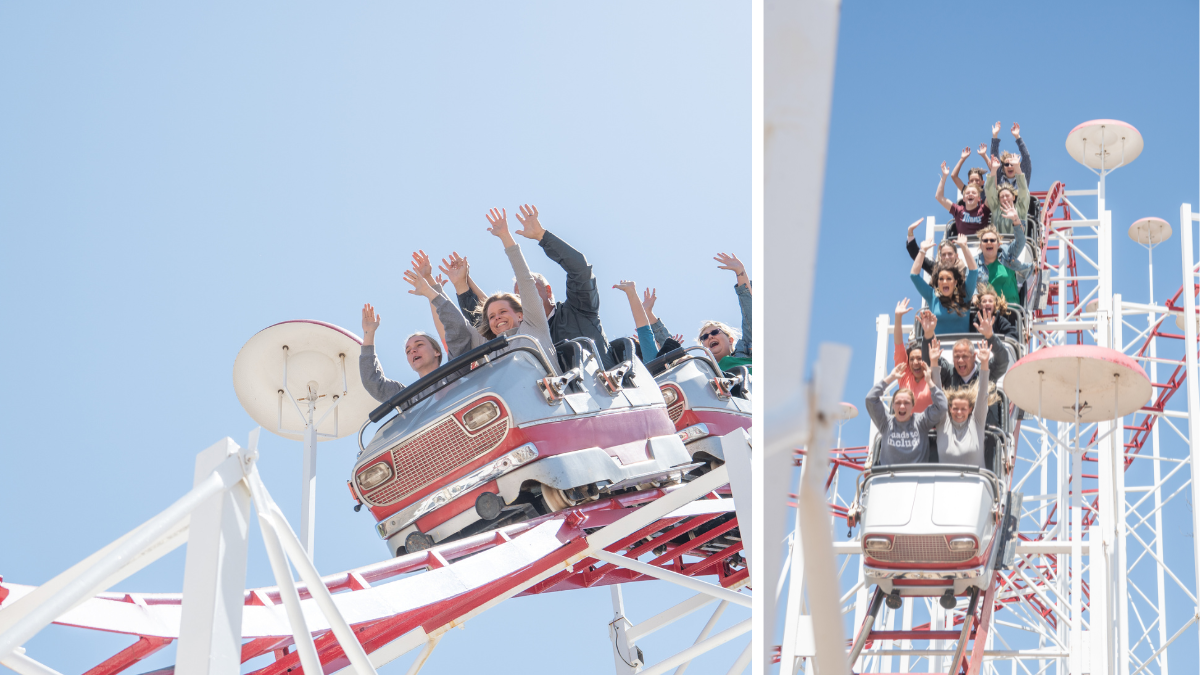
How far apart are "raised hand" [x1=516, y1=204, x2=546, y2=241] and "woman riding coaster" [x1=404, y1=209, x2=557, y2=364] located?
3.8 inches

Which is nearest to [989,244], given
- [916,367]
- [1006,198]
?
[1006,198]

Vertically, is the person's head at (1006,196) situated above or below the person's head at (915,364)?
above

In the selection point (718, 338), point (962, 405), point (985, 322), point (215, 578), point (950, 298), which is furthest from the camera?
point (950, 298)

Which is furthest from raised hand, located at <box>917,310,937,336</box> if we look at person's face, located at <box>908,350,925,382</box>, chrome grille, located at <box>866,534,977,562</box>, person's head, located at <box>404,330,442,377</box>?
person's head, located at <box>404,330,442,377</box>

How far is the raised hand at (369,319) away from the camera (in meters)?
7.45

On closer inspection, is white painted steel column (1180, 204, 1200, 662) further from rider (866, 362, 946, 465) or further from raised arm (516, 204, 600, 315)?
raised arm (516, 204, 600, 315)

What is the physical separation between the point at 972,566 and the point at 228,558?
537cm

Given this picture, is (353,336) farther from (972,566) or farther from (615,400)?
(972,566)

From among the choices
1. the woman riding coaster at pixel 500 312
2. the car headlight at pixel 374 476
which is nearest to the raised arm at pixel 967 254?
the woman riding coaster at pixel 500 312

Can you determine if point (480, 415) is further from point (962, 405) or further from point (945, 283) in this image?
point (945, 283)

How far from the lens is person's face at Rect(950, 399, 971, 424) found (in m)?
7.77

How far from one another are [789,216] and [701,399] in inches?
295

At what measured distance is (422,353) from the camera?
7.12 metres

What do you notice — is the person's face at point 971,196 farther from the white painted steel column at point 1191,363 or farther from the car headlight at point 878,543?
the car headlight at point 878,543
